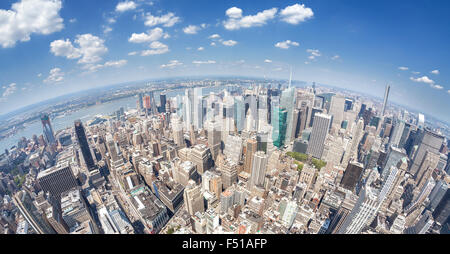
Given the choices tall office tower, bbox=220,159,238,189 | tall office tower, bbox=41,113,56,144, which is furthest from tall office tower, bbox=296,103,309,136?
tall office tower, bbox=41,113,56,144

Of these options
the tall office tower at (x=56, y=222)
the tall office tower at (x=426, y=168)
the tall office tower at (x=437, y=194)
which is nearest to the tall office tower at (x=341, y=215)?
the tall office tower at (x=437, y=194)

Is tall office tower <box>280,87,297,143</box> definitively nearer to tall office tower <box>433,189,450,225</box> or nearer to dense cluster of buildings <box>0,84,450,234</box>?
dense cluster of buildings <box>0,84,450,234</box>

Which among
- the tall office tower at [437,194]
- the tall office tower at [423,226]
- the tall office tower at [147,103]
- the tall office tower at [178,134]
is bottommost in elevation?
the tall office tower at [423,226]

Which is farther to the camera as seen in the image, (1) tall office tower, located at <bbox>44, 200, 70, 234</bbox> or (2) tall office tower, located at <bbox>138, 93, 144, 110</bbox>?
(2) tall office tower, located at <bbox>138, 93, 144, 110</bbox>

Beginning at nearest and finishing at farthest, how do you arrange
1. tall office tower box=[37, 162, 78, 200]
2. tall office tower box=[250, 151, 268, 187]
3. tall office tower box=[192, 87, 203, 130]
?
tall office tower box=[37, 162, 78, 200] → tall office tower box=[250, 151, 268, 187] → tall office tower box=[192, 87, 203, 130]

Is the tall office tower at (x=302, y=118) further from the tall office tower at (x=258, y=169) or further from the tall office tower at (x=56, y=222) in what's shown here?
the tall office tower at (x=56, y=222)

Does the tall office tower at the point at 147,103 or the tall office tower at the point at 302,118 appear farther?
the tall office tower at the point at 147,103
